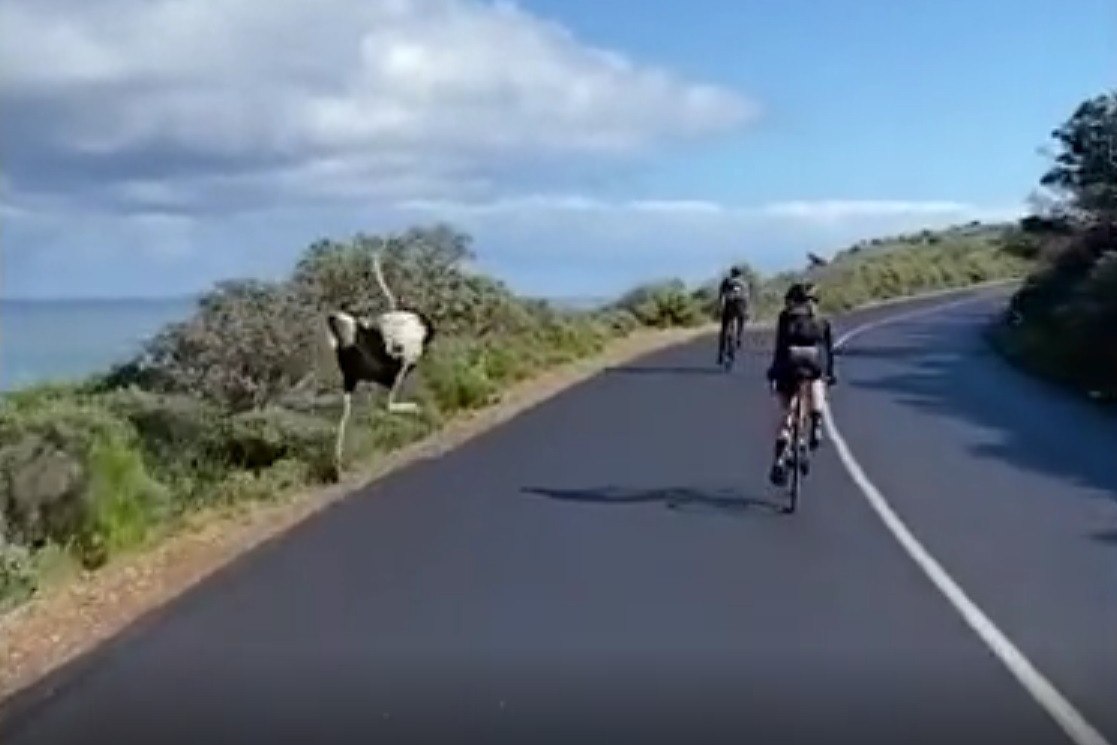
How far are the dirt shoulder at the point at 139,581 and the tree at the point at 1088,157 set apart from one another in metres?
29.4

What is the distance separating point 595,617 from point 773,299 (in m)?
59.0

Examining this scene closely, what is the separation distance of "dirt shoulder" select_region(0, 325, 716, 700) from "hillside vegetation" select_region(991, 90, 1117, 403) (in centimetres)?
1499

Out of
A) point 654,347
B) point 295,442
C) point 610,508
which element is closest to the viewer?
point 610,508

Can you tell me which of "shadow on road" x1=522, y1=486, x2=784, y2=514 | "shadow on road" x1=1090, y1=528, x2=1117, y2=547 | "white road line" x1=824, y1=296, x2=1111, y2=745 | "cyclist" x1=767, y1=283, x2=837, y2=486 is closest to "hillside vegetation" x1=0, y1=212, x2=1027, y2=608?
"shadow on road" x1=522, y1=486, x2=784, y2=514

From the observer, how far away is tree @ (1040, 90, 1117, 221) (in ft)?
168

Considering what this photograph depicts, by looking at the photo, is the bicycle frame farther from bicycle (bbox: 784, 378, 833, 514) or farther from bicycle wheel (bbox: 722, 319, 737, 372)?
bicycle wheel (bbox: 722, 319, 737, 372)

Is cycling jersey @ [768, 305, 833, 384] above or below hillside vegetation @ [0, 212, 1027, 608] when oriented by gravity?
above

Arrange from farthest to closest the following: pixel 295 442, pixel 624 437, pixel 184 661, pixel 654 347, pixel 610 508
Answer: pixel 654 347, pixel 624 437, pixel 295 442, pixel 610 508, pixel 184 661

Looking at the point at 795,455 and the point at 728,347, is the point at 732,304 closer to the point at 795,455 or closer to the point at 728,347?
the point at 728,347

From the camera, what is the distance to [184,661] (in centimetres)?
1127

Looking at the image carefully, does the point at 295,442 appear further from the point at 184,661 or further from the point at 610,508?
the point at 184,661

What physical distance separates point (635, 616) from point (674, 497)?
659 cm

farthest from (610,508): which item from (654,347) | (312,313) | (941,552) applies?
(654,347)

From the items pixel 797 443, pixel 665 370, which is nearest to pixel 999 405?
pixel 665 370
